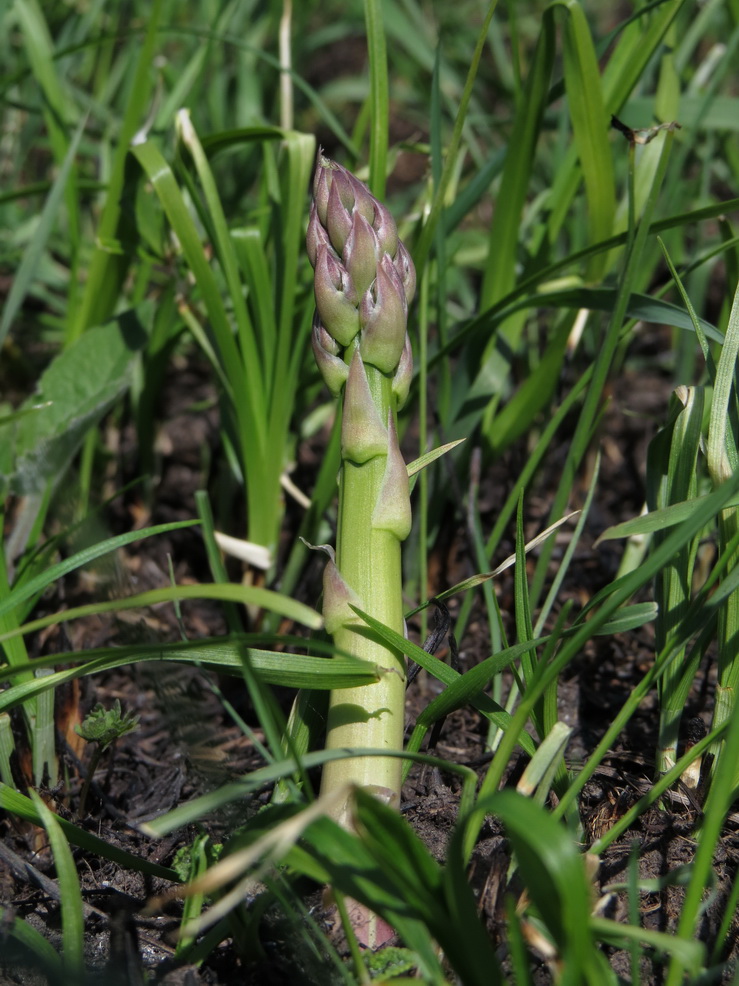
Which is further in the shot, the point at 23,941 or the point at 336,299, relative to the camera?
the point at 336,299

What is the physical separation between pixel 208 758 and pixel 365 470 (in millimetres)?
416

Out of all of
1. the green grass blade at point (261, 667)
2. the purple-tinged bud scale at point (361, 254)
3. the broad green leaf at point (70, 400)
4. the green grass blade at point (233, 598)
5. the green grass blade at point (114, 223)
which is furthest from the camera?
the green grass blade at point (114, 223)

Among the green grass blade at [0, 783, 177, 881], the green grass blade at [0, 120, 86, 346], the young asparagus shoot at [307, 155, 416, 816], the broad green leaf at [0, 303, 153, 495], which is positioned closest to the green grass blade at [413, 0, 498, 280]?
the young asparagus shoot at [307, 155, 416, 816]

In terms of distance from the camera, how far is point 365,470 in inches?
46.0

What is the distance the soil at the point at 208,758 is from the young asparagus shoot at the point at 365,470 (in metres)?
0.19

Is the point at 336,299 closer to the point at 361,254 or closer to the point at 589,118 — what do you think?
the point at 361,254

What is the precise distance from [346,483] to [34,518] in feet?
3.09

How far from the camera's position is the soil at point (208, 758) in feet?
3.60

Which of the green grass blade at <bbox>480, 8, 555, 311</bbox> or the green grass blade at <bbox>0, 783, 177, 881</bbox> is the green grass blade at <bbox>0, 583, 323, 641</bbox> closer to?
the green grass blade at <bbox>0, 783, 177, 881</bbox>

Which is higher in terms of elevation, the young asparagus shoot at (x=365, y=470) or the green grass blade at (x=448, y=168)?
the green grass blade at (x=448, y=168)

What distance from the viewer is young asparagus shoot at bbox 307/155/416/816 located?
45.1 inches

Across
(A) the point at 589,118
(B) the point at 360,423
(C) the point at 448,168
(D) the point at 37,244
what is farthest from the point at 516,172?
(D) the point at 37,244

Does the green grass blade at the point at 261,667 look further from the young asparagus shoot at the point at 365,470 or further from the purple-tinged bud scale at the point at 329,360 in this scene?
the purple-tinged bud scale at the point at 329,360

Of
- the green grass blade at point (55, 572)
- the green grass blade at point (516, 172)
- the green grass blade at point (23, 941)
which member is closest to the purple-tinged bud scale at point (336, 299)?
the green grass blade at point (55, 572)
